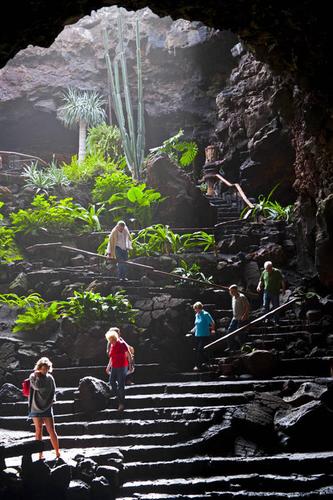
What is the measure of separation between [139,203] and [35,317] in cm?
672

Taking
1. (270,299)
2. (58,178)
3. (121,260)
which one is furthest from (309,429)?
(58,178)

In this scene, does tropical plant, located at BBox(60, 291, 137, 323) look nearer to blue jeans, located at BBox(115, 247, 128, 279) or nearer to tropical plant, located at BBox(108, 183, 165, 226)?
blue jeans, located at BBox(115, 247, 128, 279)

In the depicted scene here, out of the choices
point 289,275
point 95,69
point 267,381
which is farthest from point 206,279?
point 95,69

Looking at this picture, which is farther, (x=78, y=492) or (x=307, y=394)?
(x=307, y=394)

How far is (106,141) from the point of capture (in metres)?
23.2

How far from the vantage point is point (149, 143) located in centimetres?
2647

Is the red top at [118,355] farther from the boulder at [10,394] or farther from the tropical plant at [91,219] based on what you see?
the tropical plant at [91,219]

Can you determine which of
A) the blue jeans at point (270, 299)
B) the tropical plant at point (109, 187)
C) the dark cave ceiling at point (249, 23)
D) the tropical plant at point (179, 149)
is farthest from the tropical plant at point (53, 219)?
the dark cave ceiling at point (249, 23)

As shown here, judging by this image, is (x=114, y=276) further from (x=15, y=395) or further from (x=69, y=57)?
(x=69, y=57)

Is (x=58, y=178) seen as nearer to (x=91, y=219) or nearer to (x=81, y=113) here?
(x=91, y=219)

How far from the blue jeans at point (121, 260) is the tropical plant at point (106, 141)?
10181mm

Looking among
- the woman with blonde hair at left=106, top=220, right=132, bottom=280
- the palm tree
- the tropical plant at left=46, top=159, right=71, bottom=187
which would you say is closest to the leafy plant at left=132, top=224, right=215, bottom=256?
the woman with blonde hair at left=106, top=220, right=132, bottom=280

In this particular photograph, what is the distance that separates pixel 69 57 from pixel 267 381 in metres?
22.1

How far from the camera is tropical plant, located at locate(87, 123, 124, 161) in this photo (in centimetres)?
2316
